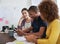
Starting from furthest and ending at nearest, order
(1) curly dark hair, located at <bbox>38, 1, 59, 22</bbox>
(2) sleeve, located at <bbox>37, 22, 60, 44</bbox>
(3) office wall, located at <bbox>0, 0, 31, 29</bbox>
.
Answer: (3) office wall, located at <bbox>0, 0, 31, 29</bbox> < (1) curly dark hair, located at <bbox>38, 1, 59, 22</bbox> < (2) sleeve, located at <bbox>37, 22, 60, 44</bbox>

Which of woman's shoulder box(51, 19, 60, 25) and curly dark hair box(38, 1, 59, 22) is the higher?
curly dark hair box(38, 1, 59, 22)

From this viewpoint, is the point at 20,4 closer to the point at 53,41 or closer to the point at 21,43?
the point at 21,43

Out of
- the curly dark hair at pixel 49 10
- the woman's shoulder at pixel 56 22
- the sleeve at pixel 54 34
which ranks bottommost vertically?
the sleeve at pixel 54 34

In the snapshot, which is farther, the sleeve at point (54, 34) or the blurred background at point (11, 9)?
→ the blurred background at point (11, 9)

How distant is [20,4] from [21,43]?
10.2 feet

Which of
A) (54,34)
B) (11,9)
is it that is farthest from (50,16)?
(11,9)

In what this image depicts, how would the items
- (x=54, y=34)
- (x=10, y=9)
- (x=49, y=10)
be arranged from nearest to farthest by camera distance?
1. (x=54, y=34)
2. (x=49, y=10)
3. (x=10, y=9)

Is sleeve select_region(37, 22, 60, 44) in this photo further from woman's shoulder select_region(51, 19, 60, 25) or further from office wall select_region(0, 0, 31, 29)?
office wall select_region(0, 0, 31, 29)

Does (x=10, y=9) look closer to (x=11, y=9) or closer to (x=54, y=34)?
(x=11, y=9)

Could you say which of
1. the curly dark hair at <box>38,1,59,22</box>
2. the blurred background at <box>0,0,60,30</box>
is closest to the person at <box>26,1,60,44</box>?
the curly dark hair at <box>38,1,59,22</box>

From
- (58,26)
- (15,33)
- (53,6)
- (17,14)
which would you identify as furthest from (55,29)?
(17,14)

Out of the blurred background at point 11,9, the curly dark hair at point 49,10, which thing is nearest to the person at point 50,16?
the curly dark hair at point 49,10

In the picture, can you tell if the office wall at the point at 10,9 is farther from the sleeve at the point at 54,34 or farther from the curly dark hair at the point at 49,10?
the sleeve at the point at 54,34

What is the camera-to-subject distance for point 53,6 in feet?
5.28
